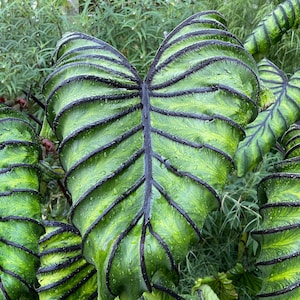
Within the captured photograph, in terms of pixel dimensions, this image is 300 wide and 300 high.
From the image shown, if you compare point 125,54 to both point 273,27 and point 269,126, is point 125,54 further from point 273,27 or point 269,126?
point 269,126

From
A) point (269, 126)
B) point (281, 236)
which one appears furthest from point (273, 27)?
point (281, 236)

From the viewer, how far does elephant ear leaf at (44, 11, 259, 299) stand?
0.54 metres

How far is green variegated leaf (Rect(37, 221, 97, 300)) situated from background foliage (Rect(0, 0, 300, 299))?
31 centimetres

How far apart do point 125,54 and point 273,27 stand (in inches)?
18.3

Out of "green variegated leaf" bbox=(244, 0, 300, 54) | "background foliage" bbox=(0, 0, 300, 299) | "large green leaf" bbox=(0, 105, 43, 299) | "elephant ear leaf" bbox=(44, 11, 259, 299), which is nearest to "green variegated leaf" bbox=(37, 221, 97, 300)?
"large green leaf" bbox=(0, 105, 43, 299)

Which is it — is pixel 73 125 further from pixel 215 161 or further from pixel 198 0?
pixel 198 0

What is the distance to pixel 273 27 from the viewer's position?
111cm

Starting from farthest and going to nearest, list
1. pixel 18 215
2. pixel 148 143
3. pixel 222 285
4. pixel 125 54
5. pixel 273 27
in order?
pixel 125 54 → pixel 273 27 → pixel 222 285 → pixel 18 215 → pixel 148 143

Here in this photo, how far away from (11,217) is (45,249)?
91 mm

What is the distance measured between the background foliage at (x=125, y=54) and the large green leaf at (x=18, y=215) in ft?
0.94

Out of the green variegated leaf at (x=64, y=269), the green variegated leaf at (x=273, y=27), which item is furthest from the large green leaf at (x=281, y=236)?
the green variegated leaf at (x=273, y=27)

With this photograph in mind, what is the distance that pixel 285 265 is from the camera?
679 millimetres

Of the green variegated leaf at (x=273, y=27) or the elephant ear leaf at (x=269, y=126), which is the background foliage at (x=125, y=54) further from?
the green variegated leaf at (x=273, y=27)

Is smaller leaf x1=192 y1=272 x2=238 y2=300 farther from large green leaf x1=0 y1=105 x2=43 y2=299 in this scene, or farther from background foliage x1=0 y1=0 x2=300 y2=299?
large green leaf x1=0 y1=105 x2=43 y2=299
